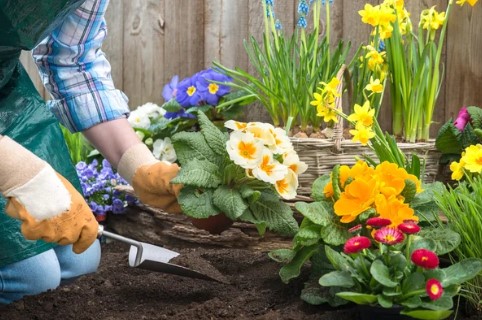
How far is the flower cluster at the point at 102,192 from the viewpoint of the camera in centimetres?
328

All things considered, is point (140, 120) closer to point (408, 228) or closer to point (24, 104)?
point (24, 104)

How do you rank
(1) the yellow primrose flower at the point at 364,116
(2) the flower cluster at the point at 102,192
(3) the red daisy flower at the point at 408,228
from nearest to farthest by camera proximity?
1. (3) the red daisy flower at the point at 408,228
2. (1) the yellow primrose flower at the point at 364,116
3. (2) the flower cluster at the point at 102,192

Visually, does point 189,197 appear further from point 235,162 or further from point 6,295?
point 6,295

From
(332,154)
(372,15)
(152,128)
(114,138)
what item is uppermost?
(372,15)

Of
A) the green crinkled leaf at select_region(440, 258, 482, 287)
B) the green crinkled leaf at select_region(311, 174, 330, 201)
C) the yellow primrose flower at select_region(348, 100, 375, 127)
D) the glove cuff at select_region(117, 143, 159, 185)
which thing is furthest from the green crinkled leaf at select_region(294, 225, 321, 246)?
the glove cuff at select_region(117, 143, 159, 185)

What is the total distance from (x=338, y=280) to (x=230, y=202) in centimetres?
39

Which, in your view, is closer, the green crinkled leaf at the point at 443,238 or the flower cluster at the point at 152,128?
the green crinkled leaf at the point at 443,238

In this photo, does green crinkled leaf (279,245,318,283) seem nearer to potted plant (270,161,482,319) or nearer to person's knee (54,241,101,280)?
potted plant (270,161,482,319)

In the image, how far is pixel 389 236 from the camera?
1572mm

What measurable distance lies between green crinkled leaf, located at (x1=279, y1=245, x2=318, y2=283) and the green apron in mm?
754

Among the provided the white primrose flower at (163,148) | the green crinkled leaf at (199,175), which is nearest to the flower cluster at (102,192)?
the white primrose flower at (163,148)

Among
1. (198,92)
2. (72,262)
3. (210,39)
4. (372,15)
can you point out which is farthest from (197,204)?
(210,39)

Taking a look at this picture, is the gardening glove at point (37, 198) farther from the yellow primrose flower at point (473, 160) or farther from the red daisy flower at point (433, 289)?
the yellow primrose flower at point (473, 160)

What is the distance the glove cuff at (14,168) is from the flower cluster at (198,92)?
1533 mm
